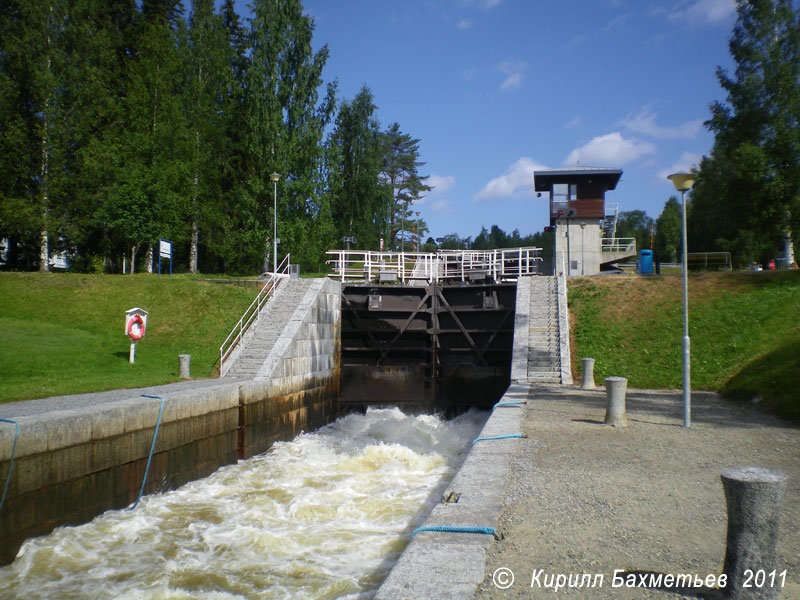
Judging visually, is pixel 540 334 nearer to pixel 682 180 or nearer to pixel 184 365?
pixel 682 180

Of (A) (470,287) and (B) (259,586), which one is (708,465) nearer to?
(B) (259,586)

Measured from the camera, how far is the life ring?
1244cm

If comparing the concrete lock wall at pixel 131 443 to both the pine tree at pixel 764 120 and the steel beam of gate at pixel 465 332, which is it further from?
the pine tree at pixel 764 120

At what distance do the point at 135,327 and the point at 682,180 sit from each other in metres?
11.1

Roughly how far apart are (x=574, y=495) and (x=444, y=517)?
1279 millimetres

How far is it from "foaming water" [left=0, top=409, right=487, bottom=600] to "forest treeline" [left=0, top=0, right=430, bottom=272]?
12419mm

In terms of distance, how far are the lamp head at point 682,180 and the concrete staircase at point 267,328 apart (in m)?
8.77

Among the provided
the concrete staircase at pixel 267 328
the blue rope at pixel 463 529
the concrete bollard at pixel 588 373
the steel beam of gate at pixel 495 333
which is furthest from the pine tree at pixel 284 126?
the blue rope at pixel 463 529

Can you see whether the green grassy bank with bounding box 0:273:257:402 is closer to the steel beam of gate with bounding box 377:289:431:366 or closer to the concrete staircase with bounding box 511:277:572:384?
the steel beam of gate with bounding box 377:289:431:366

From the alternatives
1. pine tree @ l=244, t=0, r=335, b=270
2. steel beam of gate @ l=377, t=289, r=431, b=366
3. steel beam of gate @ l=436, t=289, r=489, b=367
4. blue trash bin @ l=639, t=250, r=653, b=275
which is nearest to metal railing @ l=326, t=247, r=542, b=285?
steel beam of gate @ l=377, t=289, r=431, b=366

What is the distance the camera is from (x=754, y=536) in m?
2.85

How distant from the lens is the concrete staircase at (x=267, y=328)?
496 inches

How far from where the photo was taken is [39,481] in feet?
20.6

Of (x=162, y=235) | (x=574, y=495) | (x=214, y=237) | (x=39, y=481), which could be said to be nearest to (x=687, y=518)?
(x=574, y=495)
